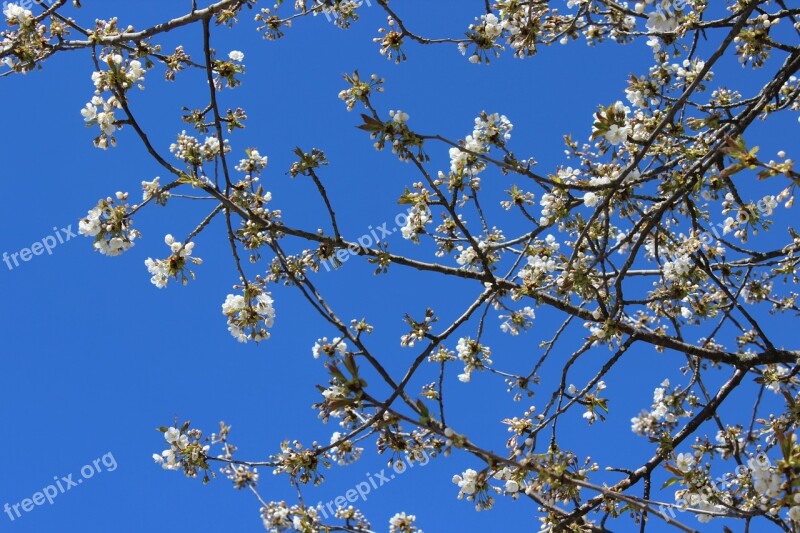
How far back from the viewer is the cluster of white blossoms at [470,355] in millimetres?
4895

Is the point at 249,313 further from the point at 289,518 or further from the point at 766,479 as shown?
the point at 766,479

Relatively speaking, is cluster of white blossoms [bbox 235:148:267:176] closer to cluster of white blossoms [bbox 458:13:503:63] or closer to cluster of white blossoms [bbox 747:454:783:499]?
cluster of white blossoms [bbox 458:13:503:63]

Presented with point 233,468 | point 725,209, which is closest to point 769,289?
point 725,209

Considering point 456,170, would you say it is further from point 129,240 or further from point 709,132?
point 129,240

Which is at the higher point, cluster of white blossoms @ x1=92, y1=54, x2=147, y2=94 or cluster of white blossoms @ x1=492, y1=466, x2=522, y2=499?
cluster of white blossoms @ x1=92, y1=54, x2=147, y2=94

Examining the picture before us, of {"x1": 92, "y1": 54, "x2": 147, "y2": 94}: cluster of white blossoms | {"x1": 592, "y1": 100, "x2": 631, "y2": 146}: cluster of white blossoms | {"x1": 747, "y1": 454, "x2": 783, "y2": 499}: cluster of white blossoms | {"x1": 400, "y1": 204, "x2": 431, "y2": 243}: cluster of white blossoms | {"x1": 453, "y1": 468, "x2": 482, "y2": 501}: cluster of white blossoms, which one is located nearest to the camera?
{"x1": 747, "y1": 454, "x2": 783, "y2": 499}: cluster of white blossoms

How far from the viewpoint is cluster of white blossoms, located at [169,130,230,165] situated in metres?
3.89

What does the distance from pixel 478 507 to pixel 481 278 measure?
142 centimetres

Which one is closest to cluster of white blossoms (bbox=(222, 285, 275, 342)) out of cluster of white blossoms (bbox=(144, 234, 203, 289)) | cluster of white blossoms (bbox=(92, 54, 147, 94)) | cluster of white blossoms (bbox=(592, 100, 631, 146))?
cluster of white blossoms (bbox=(144, 234, 203, 289))

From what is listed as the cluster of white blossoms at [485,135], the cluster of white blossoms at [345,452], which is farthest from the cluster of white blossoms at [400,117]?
the cluster of white blossoms at [345,452]

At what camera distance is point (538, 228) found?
4051 millimetres

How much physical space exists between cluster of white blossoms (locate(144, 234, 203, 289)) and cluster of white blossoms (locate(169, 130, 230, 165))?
52 centimetres

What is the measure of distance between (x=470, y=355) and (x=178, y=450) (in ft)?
6.84

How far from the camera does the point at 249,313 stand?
4.24 meters
